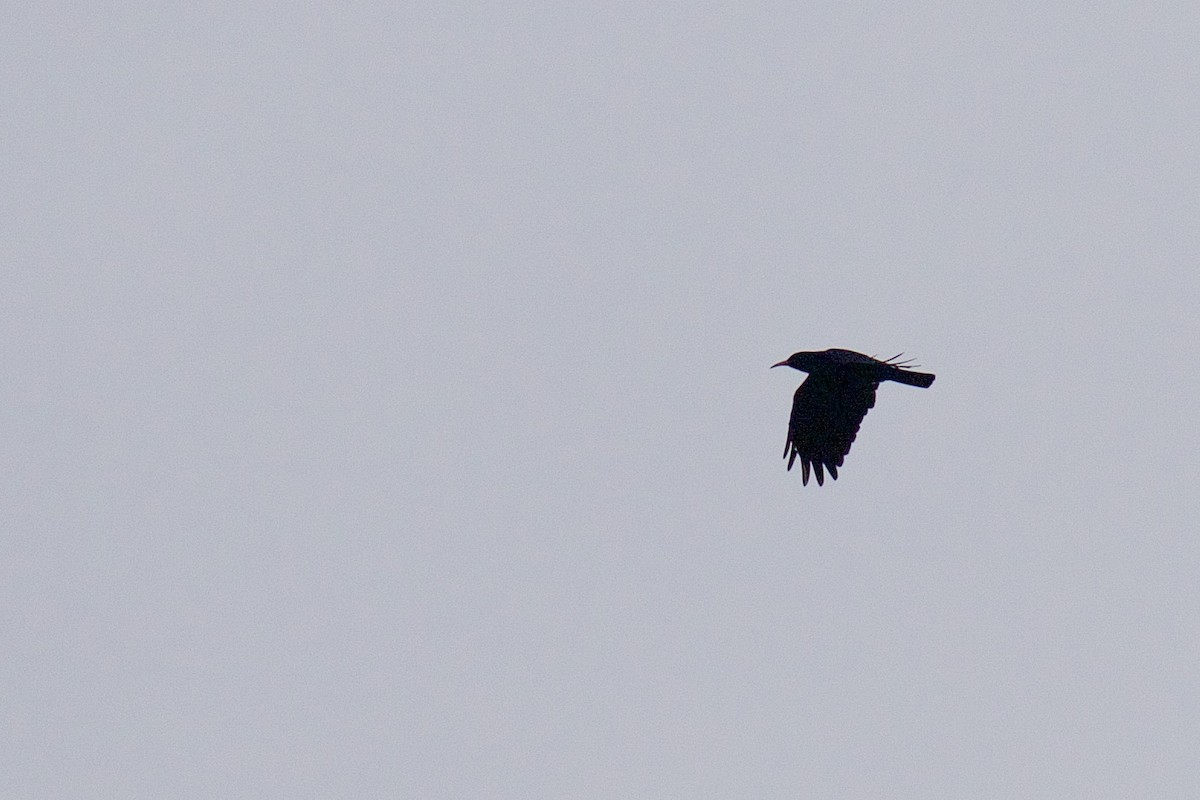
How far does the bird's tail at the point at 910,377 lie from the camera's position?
1625cm

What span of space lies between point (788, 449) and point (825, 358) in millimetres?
1424

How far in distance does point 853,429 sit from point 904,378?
4.39ft

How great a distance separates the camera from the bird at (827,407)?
16766 mm

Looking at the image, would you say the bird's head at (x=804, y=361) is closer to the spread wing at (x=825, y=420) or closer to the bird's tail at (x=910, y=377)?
the spread wing at (x=825, y=420)

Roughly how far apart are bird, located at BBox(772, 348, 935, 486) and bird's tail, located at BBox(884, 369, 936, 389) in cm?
12

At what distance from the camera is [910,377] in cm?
1633

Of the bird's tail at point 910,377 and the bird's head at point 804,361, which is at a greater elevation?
the bird's head at point 804,361

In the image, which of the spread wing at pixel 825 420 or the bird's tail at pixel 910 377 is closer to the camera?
the bird's tail at pixel 910 377

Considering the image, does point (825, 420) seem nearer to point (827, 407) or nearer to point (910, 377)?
point (827, 407)

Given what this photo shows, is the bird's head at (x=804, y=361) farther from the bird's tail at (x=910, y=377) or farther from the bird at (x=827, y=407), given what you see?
the bird's tail at (x=910, y=377)

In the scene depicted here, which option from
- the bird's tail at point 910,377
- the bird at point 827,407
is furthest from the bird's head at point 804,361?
the bird's tail at point 910,377

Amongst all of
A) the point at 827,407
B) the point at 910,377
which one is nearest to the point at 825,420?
the point at 827,407

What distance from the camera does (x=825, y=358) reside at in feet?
54.6

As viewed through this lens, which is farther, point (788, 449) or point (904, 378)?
point (788, 449)
